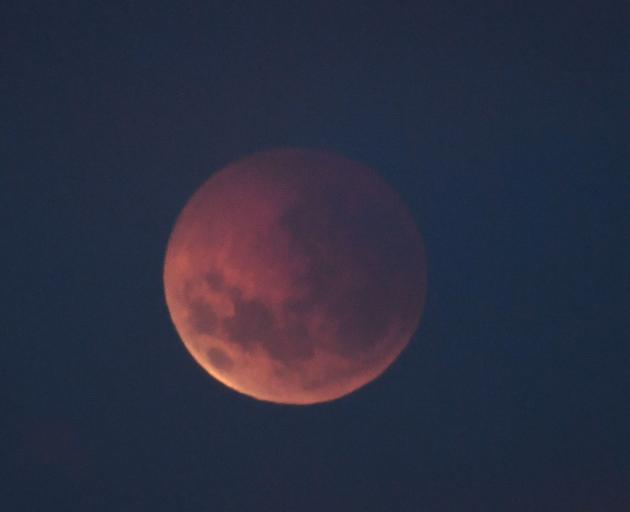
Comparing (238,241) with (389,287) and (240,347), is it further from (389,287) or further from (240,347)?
(389,287)

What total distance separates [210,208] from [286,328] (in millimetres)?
1749

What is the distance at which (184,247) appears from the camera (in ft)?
29.8

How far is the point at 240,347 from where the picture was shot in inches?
343

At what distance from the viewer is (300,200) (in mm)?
8617

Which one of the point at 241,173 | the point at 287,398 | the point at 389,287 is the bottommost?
the point at 287,398

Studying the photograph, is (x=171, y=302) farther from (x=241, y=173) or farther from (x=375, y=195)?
(x=375, y=195)

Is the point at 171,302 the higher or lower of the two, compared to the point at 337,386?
higher

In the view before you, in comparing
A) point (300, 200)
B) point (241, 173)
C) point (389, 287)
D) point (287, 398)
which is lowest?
point (287, 398)

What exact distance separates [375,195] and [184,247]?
248 cm

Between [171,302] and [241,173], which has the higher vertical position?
[241,173]

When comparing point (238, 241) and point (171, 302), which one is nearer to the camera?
point (238, 241)

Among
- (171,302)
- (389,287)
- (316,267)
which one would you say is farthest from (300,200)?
(171,302)

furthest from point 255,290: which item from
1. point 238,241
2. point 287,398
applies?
point 287,398

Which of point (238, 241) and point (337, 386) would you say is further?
point (337, 386)
